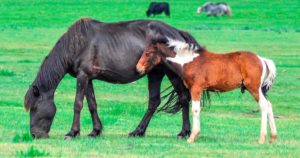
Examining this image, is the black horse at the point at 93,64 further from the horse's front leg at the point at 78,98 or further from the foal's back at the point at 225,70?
the foal's back at the point at 225,70

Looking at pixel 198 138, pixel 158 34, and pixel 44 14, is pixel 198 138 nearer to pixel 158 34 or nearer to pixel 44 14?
pixel 158 34

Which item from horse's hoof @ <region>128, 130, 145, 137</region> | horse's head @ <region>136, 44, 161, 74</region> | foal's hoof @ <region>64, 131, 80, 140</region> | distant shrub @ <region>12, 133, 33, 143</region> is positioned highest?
horse's head @ <region>136, 44, 161, 74</region>

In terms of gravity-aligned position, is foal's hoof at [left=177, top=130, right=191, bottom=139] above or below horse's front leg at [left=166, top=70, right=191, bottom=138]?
below

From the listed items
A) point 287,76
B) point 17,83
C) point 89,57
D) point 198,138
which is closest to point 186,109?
point 198,138

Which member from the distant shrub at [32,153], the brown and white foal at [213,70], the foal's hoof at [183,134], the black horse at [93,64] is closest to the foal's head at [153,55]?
the brown and white foal at [213,70]

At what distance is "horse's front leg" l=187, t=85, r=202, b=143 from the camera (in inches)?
523

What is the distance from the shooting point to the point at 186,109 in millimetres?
14625

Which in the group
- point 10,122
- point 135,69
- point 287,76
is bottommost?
point 287,76

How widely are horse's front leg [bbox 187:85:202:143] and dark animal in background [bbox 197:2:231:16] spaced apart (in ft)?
155

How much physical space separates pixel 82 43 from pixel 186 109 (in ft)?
6.02

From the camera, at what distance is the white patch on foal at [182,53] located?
13.7 metres

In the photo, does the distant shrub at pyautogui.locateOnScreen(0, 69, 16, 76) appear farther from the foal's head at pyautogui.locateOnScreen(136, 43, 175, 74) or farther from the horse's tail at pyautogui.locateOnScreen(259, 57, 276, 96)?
the horse's tail at pyautogui.locateOnScreen(259, 57, 276, 96)

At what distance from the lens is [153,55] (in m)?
13.8

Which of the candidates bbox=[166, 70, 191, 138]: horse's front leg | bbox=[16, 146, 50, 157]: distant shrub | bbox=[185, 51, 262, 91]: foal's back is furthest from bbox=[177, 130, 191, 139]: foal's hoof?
bbox=[16, 146, 50, 157]: distant shrub
